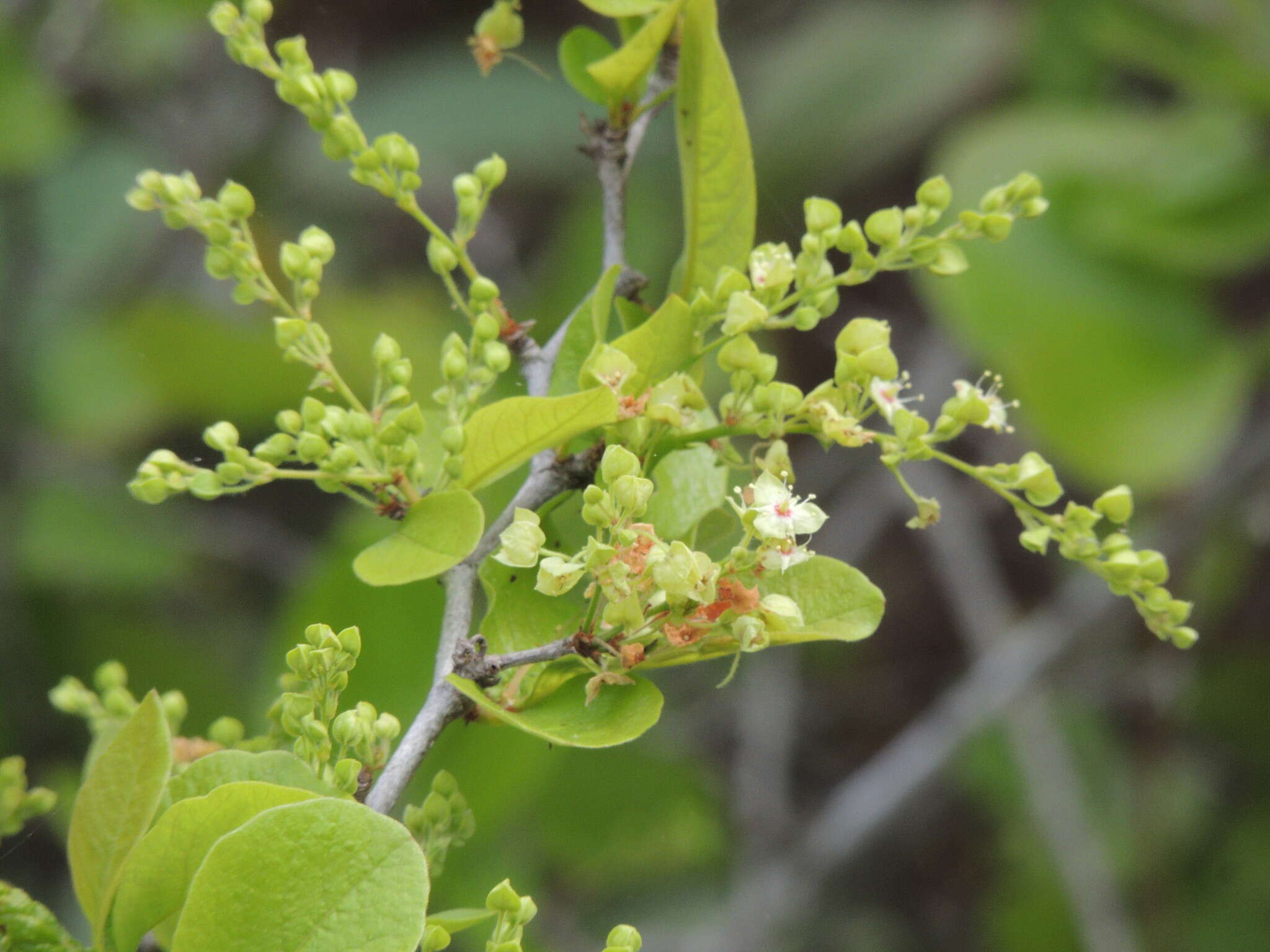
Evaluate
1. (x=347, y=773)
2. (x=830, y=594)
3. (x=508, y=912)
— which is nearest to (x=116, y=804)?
(x=347, y=773)

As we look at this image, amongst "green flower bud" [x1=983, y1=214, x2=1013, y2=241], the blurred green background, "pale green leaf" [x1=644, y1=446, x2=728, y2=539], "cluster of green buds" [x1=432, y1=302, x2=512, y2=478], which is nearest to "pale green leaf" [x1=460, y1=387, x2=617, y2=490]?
"cluster of green buds" [x1=432, y1=302, x2=512, y2=478]

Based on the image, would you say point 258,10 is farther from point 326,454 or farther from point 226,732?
point 226,732

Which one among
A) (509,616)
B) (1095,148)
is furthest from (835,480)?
(509,616)

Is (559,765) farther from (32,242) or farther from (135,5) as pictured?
(135,5)

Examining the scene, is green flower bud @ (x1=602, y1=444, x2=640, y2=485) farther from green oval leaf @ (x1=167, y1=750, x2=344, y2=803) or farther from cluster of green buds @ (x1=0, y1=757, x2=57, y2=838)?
cluster of green buds @ (x1=0, y1=757, x2=57, y2=838)

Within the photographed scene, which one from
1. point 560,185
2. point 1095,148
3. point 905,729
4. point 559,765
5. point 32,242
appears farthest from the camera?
point 560,185

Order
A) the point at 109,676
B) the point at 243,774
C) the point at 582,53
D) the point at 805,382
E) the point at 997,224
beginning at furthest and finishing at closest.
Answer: the point at 805,382, the point at 582,53, the point at 109,676, the point at 997,224, the point at 243,774
